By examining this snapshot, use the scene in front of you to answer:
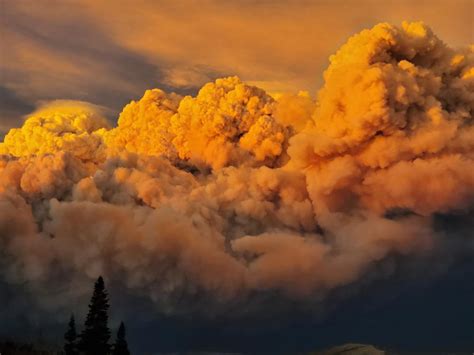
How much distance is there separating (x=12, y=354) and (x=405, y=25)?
146 ft

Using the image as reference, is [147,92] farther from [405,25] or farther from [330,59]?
[405,25]

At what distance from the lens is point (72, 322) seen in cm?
7262

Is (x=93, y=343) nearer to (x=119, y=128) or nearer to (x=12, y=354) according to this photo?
A: (x=12, y=354)

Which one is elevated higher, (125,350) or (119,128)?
(119,128)

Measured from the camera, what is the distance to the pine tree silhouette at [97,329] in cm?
7062

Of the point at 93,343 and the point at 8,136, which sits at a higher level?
the point at 8,136

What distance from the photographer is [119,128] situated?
4144 inches

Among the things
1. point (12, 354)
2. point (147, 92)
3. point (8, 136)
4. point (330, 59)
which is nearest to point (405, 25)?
point (330, 59)

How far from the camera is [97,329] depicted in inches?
2785

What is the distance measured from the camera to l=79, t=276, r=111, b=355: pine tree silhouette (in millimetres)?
70625

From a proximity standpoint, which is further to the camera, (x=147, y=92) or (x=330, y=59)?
(x=147, y=92)

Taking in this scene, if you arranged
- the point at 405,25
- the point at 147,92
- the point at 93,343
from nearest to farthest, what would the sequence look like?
1. the point at 93,343
2. the point at 405,25
3. the point at 147,92

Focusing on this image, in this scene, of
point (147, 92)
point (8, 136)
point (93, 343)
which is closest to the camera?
point (93, 343)

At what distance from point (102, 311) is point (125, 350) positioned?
3896 mm
